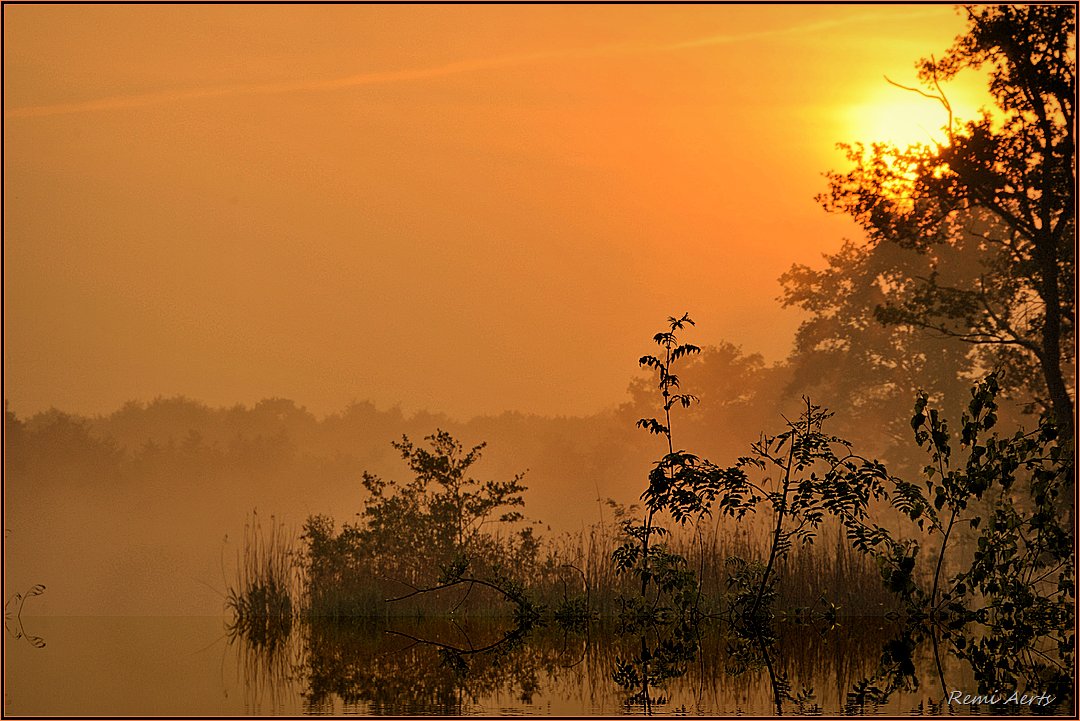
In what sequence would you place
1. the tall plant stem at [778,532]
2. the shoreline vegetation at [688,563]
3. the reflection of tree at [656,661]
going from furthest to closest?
the tall plant stem at [778,532], the shoreline vegetation at [688,563], the reflection of tree at [656,661]

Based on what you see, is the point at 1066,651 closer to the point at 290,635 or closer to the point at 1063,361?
the point at 290,635

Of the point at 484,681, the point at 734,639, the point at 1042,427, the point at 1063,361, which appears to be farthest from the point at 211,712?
the point at 1063,361

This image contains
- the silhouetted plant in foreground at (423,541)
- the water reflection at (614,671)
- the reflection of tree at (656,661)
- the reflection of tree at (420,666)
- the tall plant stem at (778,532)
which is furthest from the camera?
the silhouetted plant in foreground at (423,541)

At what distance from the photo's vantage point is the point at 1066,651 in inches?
273

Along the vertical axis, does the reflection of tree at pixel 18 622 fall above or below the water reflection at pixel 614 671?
above
